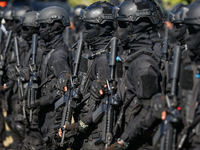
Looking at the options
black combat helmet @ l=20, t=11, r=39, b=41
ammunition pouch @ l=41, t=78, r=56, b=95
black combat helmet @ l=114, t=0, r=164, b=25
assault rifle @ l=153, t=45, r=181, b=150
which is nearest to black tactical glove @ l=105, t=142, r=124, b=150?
assault rifle @ l=153, t=45, r=181, b=150

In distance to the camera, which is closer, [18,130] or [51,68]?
[51,68]

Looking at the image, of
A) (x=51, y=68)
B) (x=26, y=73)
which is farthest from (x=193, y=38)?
(x=26, y=73)

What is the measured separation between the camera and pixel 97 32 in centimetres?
644

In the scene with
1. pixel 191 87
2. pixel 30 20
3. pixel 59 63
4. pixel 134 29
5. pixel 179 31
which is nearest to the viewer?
pixel 191 87

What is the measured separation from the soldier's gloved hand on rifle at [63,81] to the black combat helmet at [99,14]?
100 cm

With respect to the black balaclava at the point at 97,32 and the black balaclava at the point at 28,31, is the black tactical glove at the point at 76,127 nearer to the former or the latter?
the black balaclava at the point at 97,32

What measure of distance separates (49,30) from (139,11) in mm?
2935

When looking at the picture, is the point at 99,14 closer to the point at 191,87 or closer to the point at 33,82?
the point at 33,82

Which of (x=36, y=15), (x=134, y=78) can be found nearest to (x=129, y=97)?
(x=134, y=78)

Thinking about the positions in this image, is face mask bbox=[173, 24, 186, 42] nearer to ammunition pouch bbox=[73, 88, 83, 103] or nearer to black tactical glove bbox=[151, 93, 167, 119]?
ammunition pouch bbox=[73, 88, 83, 103]

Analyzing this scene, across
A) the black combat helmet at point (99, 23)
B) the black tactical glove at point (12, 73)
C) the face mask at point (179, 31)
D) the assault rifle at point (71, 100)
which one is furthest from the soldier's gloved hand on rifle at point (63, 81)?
the black tactical glove at point (12, 73)

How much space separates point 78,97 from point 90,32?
110 centimetres

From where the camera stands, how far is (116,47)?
215 inches

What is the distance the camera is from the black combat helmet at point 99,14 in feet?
21.1
